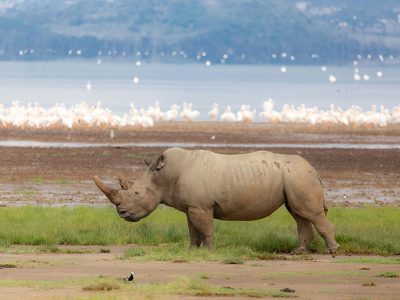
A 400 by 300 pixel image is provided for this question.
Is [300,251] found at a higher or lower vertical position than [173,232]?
lower

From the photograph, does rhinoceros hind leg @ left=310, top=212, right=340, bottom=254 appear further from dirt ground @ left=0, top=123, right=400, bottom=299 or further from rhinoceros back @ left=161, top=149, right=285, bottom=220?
rhinoceros back @ left=161, top=149, right=285, bottom=220

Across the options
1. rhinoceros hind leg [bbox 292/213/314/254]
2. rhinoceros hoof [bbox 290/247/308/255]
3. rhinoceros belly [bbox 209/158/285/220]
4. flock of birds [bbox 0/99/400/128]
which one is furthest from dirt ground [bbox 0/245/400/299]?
flock of birds [bbox 0/99/400/128]

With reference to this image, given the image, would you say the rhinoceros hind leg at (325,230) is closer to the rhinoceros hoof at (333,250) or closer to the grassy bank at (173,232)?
the rhinoceros hoof at (333,250)

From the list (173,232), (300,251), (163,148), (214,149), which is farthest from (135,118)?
(300,251)

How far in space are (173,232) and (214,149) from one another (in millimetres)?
19999

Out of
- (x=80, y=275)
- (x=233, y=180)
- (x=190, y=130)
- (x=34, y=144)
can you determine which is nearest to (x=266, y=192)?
(x=233, y=180)

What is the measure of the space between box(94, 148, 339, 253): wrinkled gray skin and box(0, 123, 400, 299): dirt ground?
630mm

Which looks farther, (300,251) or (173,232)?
(173,232)

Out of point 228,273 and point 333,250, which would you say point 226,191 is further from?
point 228,273

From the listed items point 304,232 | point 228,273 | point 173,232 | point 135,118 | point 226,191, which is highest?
point 135,118

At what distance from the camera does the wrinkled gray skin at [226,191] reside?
58.5ft

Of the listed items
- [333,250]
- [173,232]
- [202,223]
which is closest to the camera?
[202,223]

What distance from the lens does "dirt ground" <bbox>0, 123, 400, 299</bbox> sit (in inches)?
590

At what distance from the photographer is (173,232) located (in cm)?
1930
